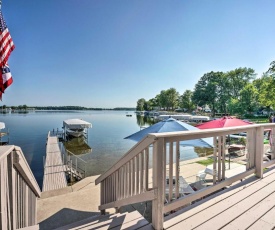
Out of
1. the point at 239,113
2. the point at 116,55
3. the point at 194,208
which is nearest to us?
the point at 194,208

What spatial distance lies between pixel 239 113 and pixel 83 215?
137 ft

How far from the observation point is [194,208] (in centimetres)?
214

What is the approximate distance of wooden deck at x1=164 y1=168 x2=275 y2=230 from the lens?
183 centimetres

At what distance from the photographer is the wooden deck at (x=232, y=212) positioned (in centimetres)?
183

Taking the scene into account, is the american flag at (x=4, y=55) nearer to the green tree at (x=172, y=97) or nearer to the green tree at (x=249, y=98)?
the green tree at (x=249, y=98)

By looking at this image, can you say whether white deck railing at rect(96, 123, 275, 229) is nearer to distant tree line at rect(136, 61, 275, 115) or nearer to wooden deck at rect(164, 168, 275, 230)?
wooden deck at rect(164, 168, 275, 230)

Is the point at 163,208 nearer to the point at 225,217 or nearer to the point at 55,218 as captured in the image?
the point at 225,217

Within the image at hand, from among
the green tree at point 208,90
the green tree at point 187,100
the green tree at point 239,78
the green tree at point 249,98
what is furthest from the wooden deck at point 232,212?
the green tree at point 187,100

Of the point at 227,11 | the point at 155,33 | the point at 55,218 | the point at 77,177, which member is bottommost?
the point at 77,177

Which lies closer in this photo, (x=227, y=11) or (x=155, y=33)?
(x=227, y=11)

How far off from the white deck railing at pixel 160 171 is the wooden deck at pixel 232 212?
0.16 metres

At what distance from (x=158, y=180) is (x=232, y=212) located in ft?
3.94

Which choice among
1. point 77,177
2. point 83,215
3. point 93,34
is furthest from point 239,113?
point 83,215

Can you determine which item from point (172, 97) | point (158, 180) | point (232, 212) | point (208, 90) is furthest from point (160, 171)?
point (172, 97)
